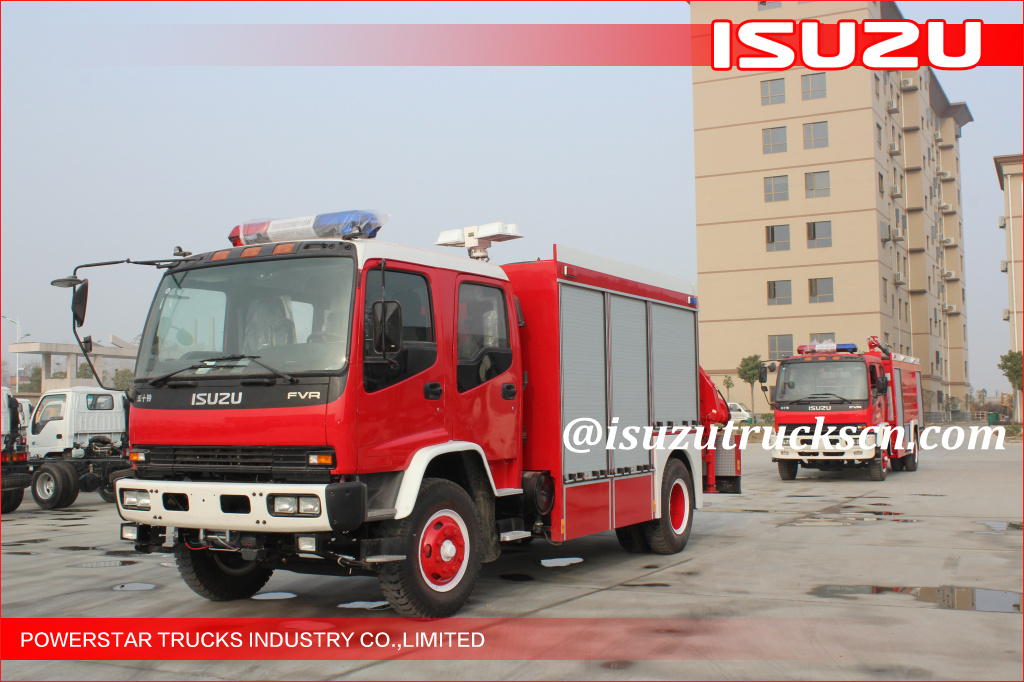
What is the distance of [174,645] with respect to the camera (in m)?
6.10

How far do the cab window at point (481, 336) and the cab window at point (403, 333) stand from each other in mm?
378

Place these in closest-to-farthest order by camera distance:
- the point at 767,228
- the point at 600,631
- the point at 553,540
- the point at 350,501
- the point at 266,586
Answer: the point at 350,501
the point at 600,631
the point at 553,540
the point at 266,586
the point at 767,228

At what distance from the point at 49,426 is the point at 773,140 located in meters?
50.4

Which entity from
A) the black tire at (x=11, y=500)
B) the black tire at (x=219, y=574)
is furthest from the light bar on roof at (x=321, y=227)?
the black tire at (x=11, y=500)

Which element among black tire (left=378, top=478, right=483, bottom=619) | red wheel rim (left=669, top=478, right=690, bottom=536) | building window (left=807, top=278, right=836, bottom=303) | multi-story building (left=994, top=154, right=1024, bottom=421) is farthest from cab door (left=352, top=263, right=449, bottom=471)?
multi-story building (left=994, top=154, right=1024, bottom=421)

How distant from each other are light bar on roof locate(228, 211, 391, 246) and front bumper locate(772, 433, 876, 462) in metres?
14.2

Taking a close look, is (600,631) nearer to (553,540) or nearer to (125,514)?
(553,540)

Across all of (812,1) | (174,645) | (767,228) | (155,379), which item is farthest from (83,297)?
(812,1)

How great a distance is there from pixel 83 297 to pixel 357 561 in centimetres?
276

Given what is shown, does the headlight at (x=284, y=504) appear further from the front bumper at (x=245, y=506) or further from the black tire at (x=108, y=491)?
the black tire at (x=108, y=491)

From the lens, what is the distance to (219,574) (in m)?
7.36

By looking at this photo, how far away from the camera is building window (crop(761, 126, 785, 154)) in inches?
2309

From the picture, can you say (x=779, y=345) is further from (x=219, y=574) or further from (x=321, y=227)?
(x=321, y=227)

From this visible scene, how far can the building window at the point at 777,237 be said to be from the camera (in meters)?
58.6
